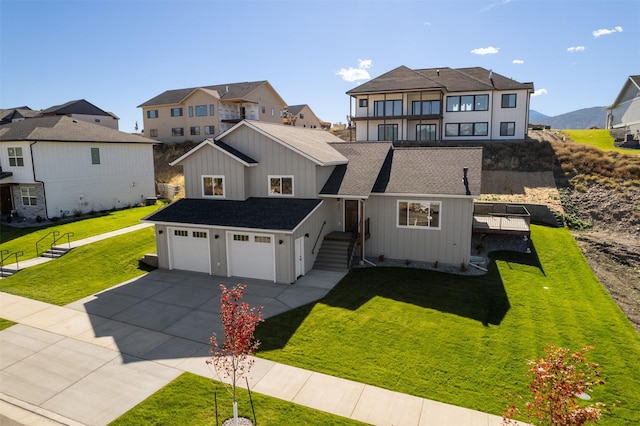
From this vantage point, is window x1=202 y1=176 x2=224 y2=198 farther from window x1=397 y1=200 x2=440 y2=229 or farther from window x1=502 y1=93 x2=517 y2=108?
window x1=502 y1=93 x2=517 y2=108

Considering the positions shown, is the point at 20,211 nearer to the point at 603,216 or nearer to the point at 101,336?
the point at 101,336

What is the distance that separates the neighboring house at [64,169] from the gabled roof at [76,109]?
74.2ft

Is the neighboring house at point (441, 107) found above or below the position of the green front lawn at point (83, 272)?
above

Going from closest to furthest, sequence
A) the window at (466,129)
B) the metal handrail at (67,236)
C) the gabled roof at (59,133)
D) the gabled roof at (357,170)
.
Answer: the gabled roof at (357,170), the metal handrail at (67,236), the gabled roof at (59,133), the window at (466,129)

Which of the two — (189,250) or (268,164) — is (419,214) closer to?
(268,164)

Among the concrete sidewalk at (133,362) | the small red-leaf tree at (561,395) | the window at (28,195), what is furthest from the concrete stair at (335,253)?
the window at (28,195)

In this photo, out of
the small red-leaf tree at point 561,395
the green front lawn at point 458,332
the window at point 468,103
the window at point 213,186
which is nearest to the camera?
the small red-leaf tree at point 561,395

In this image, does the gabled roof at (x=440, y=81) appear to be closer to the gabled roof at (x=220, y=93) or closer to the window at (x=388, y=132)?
the window at (x=388, y=132)

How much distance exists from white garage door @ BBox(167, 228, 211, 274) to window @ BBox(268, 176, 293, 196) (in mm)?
3949

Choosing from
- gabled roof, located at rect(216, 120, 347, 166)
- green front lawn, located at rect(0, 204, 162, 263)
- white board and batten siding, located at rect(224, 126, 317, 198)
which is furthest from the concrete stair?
green front lawn, located at rect(0, 204, 162, 263)

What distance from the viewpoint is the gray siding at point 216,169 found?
65.5ft

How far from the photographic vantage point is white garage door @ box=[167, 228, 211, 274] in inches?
742

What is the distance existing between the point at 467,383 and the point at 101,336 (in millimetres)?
11354

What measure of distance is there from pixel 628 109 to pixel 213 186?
53.1 meters
